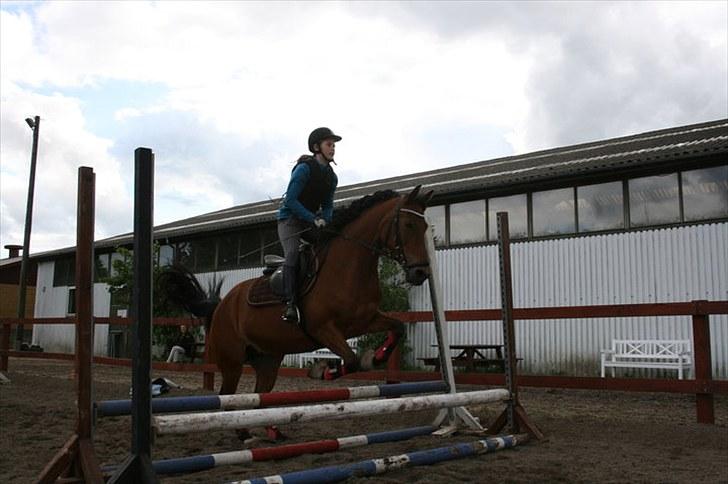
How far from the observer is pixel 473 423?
230 inches

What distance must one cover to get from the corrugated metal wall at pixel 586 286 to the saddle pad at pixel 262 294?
8966mm

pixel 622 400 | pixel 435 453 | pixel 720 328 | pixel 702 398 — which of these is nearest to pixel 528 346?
pixel 720 328

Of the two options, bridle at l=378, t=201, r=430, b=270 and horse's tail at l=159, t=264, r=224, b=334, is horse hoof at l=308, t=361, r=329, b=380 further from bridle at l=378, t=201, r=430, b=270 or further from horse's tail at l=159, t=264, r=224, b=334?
horse's tail at l=159, t=264, r=224, b=334

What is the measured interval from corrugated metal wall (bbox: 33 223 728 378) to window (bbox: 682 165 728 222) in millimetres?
256

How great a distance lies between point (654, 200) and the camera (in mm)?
12797

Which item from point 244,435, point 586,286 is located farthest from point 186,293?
point 586,286

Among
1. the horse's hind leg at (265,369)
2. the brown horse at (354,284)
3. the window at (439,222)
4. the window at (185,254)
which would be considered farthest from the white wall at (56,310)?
the brown horse at (354,284)

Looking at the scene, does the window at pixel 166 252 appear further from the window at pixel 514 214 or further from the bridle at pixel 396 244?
the bridle at pixel 396 244

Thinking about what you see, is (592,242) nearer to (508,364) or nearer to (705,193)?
Result: (705,193)

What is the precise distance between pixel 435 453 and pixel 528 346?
1040 cm

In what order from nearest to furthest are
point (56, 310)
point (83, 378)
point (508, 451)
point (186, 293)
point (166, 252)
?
point (83, 378), point (508, 451), point (186, 293), point (166, 252), point (56, 310)

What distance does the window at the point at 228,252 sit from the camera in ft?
69.0

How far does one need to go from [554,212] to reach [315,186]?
964cm

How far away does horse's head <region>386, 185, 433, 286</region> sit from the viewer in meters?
4.67
